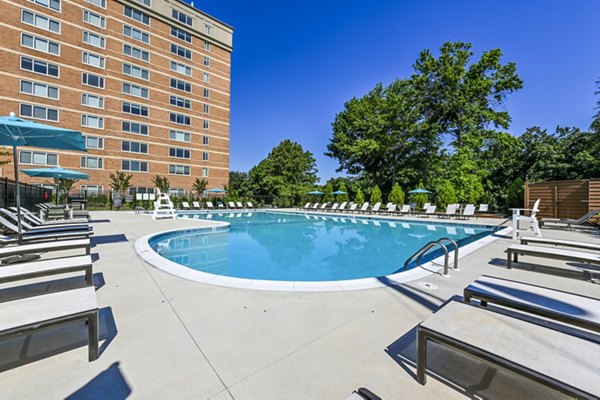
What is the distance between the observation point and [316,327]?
264 centimetres

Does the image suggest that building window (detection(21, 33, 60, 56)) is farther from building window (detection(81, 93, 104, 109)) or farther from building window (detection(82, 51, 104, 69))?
building window (detection(81, 93, 104, 109))

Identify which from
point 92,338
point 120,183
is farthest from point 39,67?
point 92,338

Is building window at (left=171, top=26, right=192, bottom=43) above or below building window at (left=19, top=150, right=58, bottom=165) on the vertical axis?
above

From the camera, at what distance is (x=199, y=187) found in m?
28.1

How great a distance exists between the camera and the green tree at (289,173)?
3288 centimetres

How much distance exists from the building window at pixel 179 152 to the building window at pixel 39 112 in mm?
9148

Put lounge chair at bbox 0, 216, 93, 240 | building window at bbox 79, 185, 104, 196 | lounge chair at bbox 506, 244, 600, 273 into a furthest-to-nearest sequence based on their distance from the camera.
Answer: building window at bbox 79, 185, 104, 196 → lounge chair at bbox 0, 216, 93, 240 → lounge chair at bbox 506, 244, 600, 273

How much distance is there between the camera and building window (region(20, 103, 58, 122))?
20.5m

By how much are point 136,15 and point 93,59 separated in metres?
6.27

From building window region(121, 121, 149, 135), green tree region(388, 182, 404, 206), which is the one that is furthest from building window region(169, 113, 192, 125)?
green tree region(388, 182, 404, 206)

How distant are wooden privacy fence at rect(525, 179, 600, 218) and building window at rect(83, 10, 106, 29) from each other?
1376 inches

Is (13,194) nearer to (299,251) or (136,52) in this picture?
(299,251)

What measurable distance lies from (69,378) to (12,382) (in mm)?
339

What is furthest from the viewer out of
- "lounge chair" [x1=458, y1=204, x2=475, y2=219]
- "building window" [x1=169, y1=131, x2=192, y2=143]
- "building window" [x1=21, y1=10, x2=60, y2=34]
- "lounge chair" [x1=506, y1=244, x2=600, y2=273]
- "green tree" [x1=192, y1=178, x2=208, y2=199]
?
"building window" [x1=169, y1=131, x2=192, y2=143]
